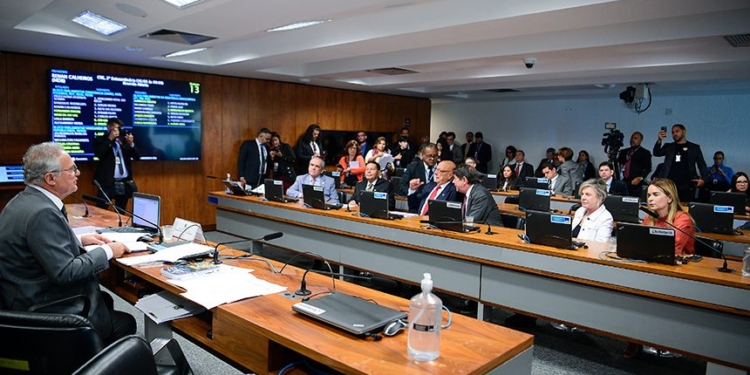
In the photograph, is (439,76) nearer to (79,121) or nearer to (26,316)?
(79,121)

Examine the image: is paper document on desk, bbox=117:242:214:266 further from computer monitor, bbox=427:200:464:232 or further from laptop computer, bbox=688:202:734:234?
laptop computer, bbox=688:202:734:234

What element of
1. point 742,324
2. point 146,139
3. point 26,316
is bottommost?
point 742,324

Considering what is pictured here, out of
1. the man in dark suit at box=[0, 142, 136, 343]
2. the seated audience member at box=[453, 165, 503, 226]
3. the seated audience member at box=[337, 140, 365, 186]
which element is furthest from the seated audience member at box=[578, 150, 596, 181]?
the man in dark suit at box=[0, 142, 136, 343]

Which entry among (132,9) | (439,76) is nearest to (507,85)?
(439,76)

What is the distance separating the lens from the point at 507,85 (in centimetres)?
881

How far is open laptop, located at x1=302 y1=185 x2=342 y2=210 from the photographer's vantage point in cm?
491

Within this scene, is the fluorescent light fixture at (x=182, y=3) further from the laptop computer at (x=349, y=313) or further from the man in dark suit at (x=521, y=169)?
the man in dark suit at (x=521, y=169)

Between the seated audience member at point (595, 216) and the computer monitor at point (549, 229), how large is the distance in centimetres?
50

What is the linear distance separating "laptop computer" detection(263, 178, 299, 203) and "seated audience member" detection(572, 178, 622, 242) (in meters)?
2.97

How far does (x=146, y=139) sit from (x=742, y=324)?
681 cm

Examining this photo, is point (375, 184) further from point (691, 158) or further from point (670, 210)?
point (691, 158)

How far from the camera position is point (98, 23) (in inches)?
186

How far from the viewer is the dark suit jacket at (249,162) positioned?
779 centimetres

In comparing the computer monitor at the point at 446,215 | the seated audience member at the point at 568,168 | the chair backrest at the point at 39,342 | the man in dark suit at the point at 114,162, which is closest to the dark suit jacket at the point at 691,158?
the seated audience member at the point at 568,168
